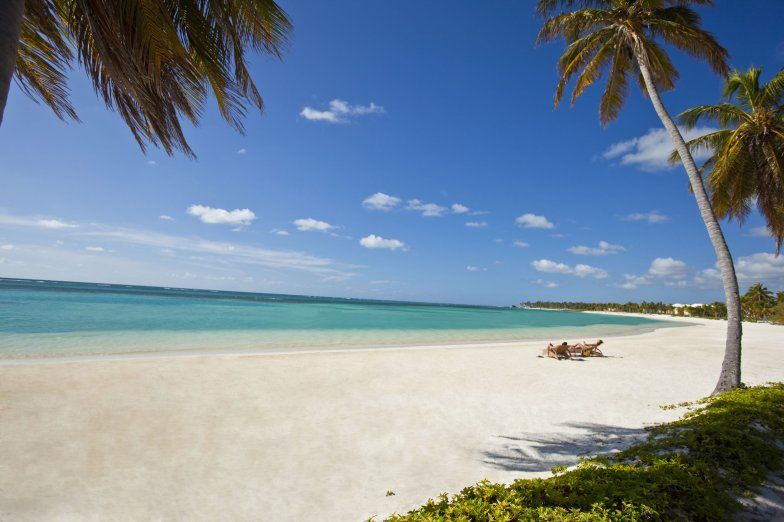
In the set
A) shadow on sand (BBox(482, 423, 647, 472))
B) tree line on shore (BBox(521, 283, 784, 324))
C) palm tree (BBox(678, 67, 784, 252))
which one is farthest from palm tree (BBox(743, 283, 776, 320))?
shadow on sand (BBox(482, 423, 647, 472))

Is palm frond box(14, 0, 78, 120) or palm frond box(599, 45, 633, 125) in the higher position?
palm frond box(599, 45, 633, 125)

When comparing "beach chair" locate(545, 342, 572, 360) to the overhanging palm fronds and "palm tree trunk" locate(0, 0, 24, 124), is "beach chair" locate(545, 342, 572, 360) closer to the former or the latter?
the overhanging palm fronds

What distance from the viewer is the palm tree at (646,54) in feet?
25.2

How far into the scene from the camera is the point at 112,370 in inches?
350

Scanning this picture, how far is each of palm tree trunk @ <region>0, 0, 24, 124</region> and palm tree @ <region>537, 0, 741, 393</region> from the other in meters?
11.2

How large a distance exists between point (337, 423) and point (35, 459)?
4.07 meters

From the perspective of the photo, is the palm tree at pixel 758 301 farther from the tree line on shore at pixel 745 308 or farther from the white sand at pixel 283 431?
the white sand at pixel 283 431

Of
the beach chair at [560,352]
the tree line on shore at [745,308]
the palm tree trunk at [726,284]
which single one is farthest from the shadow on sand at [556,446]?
the tree line on shore at [745,308]

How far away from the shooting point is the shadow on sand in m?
4.75

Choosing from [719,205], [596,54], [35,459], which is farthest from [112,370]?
[719,205]

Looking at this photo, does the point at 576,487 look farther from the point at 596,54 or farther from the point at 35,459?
the point at 596,54

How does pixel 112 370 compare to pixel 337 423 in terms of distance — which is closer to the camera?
pixel 337 423

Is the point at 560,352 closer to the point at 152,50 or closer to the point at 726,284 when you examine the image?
the point at 726,284

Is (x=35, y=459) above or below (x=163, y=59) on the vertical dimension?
below
